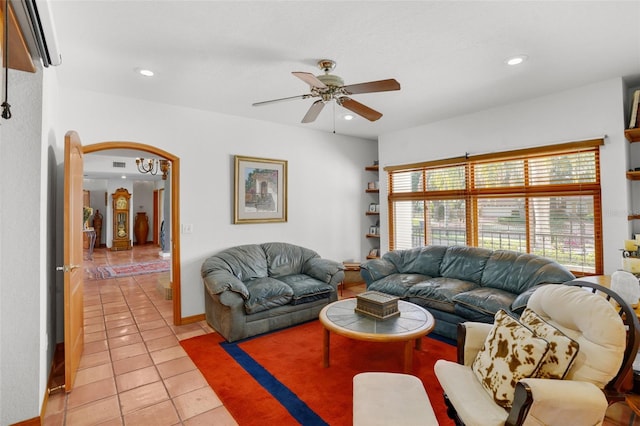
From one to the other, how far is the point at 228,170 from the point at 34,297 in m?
2.68

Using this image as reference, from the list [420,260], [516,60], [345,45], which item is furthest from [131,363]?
[516,60]

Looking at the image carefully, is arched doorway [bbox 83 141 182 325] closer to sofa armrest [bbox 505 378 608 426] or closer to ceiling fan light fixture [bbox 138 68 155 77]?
ceiling fan light fixture [bbox 138 68 155 77]

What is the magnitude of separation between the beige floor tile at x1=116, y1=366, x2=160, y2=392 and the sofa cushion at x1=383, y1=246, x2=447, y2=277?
3175mm

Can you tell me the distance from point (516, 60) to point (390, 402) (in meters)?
3.01

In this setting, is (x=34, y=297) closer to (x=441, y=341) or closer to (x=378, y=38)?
(x=378, y=38)

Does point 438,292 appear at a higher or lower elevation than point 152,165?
lower

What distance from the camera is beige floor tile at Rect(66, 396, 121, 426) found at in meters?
2.22

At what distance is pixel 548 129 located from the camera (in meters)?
3.85

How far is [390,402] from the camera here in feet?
5.36

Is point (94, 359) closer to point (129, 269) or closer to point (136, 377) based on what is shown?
point (136, 377)

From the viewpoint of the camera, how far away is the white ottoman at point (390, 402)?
1510 mm

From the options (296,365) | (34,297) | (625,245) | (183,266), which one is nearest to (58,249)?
(34,297)

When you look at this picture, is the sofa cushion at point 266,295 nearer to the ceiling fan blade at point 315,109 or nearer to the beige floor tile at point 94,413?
the beige floor tile at point 94,413

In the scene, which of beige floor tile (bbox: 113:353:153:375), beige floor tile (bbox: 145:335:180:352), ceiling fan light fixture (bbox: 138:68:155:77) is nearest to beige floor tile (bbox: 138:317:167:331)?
beige floor tile (bbox: 145:335:180:352)
